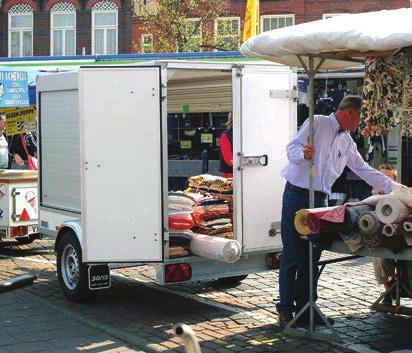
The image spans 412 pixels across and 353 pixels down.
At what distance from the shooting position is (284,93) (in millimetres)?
7273

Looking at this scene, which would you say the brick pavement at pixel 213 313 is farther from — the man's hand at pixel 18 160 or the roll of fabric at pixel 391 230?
the man's hand at pixel 18 160

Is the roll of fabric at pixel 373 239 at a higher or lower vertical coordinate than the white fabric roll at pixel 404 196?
lower

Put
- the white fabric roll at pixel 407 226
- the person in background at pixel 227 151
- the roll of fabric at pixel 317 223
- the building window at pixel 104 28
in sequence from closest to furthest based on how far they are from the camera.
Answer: the white fabric roll at pixel 407 226 → the roll of fabric at pixel 317 223 → the person in background at pixel 227 151 → the building window at pixel 104 28

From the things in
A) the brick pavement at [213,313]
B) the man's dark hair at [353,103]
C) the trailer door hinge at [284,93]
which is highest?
the trailer door hinge at [284,93]

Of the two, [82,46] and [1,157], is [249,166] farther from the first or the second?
[82,46]

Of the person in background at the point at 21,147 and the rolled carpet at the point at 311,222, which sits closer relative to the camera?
the rolled carpet at the point at 311,222

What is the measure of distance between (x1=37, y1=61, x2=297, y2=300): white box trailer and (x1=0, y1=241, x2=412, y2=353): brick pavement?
1.24ft

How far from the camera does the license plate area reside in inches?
283

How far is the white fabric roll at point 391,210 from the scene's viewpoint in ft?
17.3

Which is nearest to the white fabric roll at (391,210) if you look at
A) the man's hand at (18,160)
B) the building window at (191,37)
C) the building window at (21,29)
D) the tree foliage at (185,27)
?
the man's hand at (18,160)

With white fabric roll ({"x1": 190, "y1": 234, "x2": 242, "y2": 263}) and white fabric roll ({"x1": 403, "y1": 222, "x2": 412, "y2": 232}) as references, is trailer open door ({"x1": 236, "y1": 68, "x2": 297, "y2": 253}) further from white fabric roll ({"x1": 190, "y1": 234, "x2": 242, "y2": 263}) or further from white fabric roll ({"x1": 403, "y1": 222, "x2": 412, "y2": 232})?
white fabric roll ({"x1": 403, "y1": 222, "x2": 412, "y2": 232})

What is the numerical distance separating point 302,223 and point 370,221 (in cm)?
60

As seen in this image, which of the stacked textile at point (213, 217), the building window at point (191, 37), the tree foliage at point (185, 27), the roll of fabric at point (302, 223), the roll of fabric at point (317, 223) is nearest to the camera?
the roll of fabric at point (317, 223)

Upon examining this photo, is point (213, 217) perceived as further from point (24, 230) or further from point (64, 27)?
point (64, 27)
